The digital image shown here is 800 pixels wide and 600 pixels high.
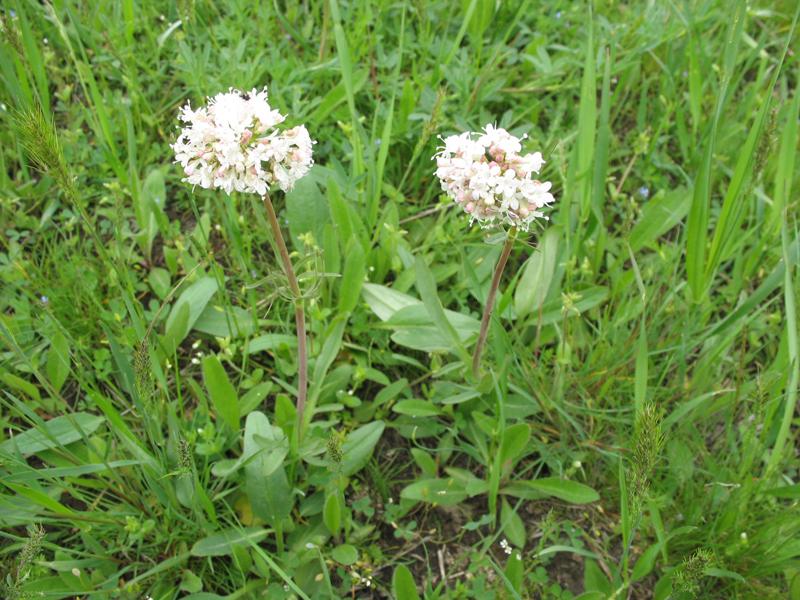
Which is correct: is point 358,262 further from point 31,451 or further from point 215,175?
point 31,451

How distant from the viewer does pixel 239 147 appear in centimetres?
161

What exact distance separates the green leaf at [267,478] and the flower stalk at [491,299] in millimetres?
667

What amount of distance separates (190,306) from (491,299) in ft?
3.78

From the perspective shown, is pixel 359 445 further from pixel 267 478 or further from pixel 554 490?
pixel 554 490

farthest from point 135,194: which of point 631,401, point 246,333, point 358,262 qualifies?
point 631,401

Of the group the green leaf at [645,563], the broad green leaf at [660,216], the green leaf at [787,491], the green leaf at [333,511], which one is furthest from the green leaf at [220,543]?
the broad green leaf at [660,216]

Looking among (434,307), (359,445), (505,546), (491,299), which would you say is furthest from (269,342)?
(505,546)

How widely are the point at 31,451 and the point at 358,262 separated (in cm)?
121

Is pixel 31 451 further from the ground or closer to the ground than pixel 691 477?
further from the ground

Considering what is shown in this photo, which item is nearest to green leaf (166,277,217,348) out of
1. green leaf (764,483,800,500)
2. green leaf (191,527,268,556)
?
green leaf (191,527,268,556)

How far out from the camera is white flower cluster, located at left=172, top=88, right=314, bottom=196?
160cm

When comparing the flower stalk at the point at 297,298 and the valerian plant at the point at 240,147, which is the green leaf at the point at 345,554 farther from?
the valerian plant at the point at 240,147

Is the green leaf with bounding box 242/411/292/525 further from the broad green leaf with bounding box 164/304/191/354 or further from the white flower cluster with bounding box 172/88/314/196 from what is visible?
the white flower cluster with bounding box 172/88/314/196

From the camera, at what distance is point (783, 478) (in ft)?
7.68
